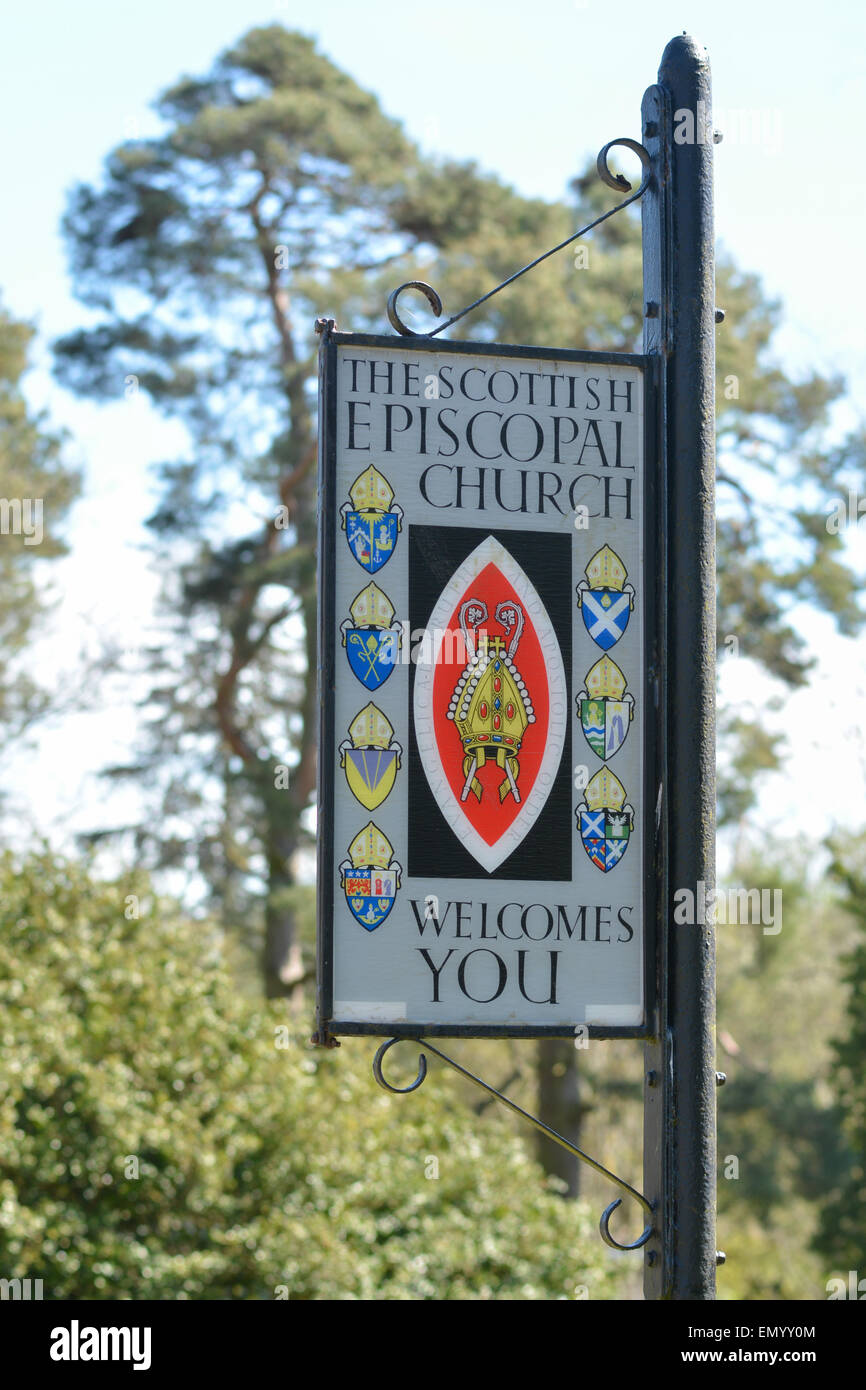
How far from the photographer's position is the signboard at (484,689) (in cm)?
280

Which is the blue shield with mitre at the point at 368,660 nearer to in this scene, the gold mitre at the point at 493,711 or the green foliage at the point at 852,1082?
the gold mitre at the point at 493,711

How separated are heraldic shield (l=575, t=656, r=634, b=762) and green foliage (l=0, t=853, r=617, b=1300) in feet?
23.2

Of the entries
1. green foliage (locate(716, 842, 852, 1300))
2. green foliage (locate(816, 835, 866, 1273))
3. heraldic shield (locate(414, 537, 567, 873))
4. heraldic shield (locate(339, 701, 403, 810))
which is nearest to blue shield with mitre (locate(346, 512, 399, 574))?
heraldic shield (locate(414, 537, 567, 873))

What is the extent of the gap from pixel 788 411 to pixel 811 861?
14867mm

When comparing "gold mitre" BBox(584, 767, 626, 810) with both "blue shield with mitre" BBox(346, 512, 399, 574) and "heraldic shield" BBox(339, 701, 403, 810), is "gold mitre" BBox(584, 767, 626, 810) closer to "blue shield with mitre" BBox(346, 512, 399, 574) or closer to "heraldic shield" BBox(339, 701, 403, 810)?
"heraldic shield" BBox(339, 701, 403, 810)

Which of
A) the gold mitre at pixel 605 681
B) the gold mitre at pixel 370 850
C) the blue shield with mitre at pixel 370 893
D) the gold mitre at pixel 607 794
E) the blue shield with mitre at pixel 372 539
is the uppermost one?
the blue shield with mitre at pixel 372 539

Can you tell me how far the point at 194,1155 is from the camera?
9.70m

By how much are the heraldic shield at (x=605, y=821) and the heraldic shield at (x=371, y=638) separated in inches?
18.6

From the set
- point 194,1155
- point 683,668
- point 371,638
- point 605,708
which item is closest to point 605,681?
point 605,708

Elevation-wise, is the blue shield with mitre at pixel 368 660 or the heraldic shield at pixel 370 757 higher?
the blue shield with mitre at pixel 368 660

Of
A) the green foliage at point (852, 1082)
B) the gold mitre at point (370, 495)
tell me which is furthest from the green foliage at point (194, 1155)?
the gold mitre at point (370, 495)

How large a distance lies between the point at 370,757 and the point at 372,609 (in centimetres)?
30
